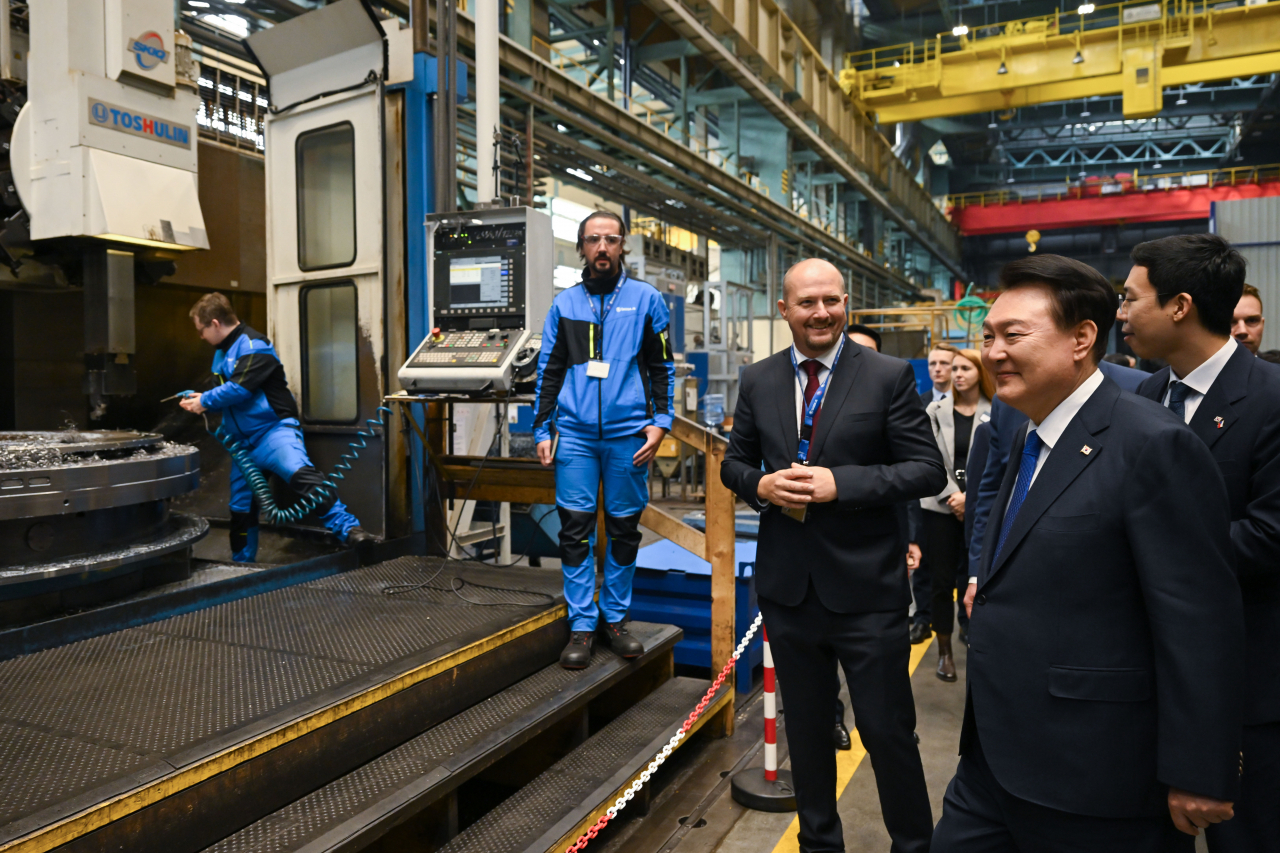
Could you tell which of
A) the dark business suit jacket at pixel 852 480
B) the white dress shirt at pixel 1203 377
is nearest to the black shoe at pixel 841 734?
the dark business suit jacket at pixel 852 480

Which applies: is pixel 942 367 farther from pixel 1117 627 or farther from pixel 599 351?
pixel 1117 627

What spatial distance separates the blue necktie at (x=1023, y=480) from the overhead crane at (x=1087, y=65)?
1657 centimetres

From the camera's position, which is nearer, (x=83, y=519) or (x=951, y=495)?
(x=83, y=519)

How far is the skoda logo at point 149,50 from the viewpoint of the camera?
12.0 ft

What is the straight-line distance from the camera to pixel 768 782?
3234 mm

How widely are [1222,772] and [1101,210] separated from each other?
29100mm

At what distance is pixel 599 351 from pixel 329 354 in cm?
229

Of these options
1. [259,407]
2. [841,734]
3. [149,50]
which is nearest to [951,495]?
[841,734]

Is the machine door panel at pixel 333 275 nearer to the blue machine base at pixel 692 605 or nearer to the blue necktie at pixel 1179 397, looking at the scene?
the blue machine base at pixel 692 605

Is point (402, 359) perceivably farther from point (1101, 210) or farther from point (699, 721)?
point (1101, 210)

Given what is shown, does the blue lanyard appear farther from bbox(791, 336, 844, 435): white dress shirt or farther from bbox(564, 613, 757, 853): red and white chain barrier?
bbox(564, 613, 757, 853): red and white chain barrier

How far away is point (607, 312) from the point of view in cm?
336

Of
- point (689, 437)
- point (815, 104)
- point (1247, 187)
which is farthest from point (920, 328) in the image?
point (1247, 187)

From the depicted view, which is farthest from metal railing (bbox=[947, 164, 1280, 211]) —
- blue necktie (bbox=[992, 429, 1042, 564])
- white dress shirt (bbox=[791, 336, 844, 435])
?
blue necktie (bbox=[992, 429, 1042, 564])
